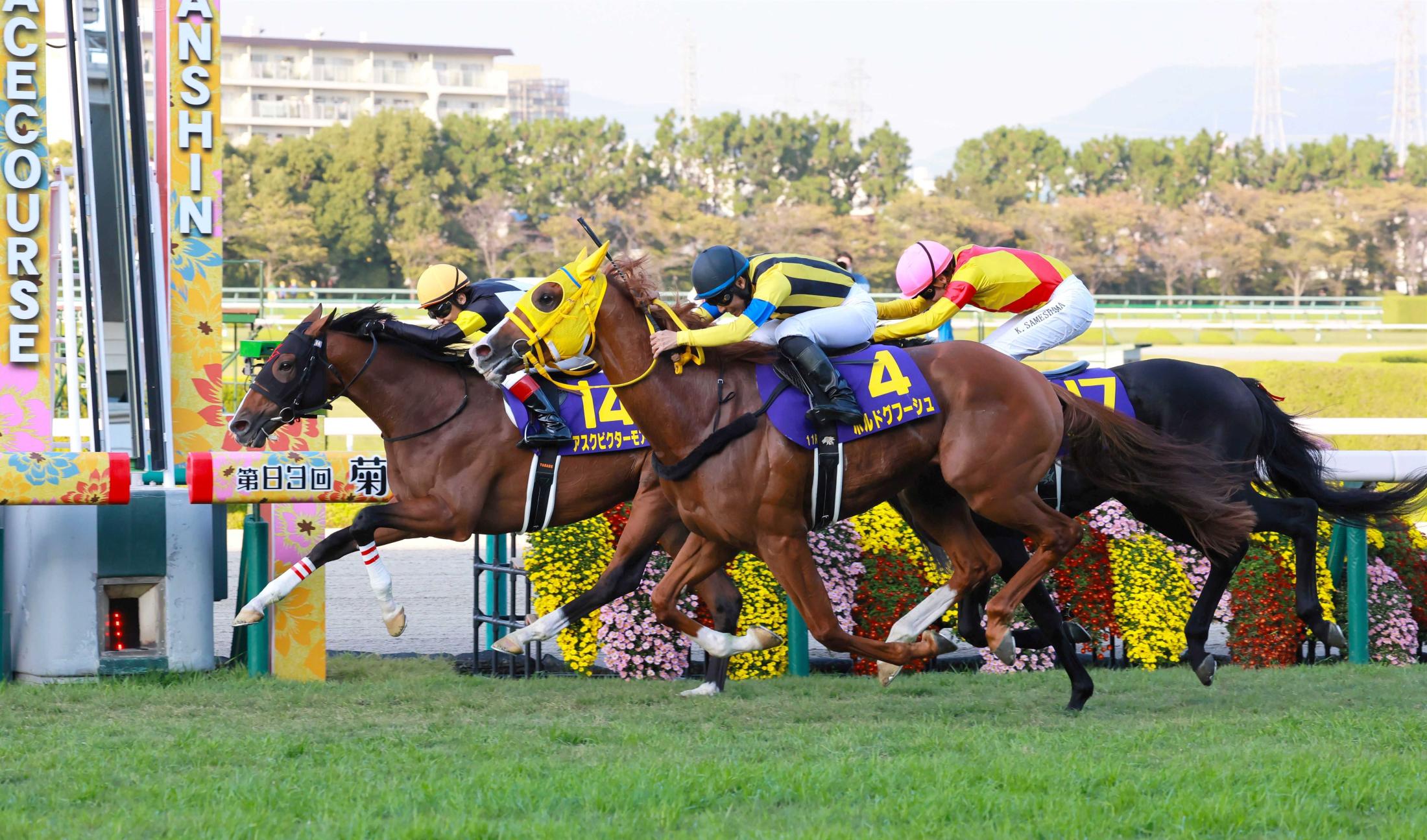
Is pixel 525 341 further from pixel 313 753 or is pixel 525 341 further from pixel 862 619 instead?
pixel 862 619

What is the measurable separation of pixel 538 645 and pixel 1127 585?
2696 millimetres

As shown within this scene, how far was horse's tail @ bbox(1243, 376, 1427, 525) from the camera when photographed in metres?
6.36

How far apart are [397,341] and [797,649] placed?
7.30 feet

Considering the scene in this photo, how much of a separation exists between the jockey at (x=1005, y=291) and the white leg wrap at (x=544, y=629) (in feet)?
5.58

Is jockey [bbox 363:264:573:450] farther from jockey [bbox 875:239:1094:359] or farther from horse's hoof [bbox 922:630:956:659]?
horse's hoof [bbox 922:630:956:659]

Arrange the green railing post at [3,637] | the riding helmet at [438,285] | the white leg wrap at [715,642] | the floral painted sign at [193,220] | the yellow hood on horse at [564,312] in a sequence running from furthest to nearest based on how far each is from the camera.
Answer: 1. the floral painted sign at [193,220]
2. the riding helmet at [438,285]
3. the green railing post at [3,637]
4. the white leg wrap at [715,642]
5. the yellow hood on horse at [564,312]

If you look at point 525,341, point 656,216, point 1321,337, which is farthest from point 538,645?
point 656,216

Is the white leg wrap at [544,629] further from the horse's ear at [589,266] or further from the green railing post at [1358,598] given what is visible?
the green railing post at [1358,598]

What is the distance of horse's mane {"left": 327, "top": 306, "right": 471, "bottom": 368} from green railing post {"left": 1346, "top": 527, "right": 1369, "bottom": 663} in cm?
415

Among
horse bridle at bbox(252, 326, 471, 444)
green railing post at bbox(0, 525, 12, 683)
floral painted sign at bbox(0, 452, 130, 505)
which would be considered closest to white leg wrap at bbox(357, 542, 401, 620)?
horse bridle at bbox(252, 326, 471, 444)

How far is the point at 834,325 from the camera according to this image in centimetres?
534

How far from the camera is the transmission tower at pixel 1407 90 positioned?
356 ft

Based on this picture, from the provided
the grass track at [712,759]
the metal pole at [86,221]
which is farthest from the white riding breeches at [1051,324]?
the metal pole at [86,221]

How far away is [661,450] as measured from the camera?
5066 millimetres
